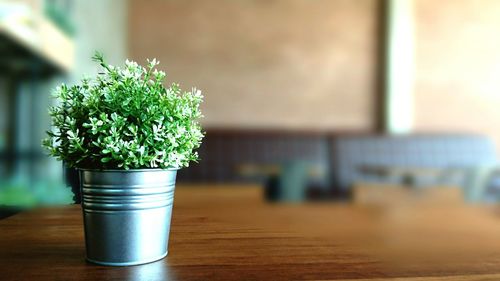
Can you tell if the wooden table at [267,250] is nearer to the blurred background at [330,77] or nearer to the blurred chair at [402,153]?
the blurred background at [330,77]

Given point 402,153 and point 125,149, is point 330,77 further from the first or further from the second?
point 125,149

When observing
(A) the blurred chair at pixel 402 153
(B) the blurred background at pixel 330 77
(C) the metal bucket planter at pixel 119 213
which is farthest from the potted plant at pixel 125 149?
(A) the blurred chair at pixel 402 153

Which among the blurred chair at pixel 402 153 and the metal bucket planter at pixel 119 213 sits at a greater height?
the metal bucket planter at pixel 119 213

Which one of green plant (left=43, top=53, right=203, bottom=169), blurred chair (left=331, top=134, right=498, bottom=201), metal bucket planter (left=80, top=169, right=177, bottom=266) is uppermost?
green plant (left=43, top=53, right=203, bottom=169)

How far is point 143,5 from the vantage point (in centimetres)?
430

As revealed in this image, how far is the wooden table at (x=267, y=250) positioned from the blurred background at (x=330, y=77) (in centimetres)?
296

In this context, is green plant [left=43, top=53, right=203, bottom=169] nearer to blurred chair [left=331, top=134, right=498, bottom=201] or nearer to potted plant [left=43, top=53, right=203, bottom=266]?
potted plant [left=43, top=53, right=203, bottom=266]

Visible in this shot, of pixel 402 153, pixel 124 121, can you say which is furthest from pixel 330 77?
pixel 124 121

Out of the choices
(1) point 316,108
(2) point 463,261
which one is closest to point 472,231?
(2) point 463,261

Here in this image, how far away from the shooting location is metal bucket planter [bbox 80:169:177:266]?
0.58 meters

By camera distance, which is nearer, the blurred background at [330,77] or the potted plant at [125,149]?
the potted plant at [125,149]

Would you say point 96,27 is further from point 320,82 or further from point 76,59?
point 320,82

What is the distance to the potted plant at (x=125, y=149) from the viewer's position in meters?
0.58

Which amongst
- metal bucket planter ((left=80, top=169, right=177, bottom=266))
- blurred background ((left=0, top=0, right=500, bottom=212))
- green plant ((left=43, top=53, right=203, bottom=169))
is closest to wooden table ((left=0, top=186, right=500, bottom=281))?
metal bucket planter ((left=80, top=169, right=177, bottom=266))
